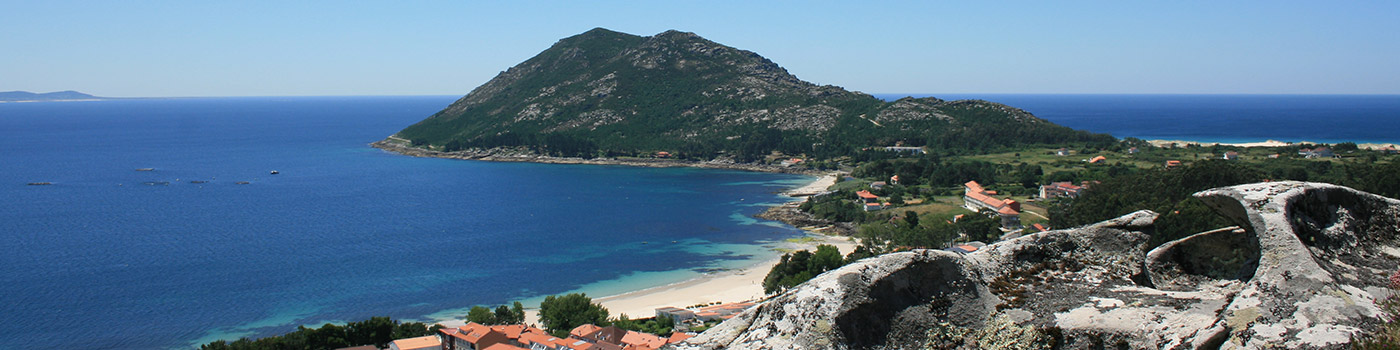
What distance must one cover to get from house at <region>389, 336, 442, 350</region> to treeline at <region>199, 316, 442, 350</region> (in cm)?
87

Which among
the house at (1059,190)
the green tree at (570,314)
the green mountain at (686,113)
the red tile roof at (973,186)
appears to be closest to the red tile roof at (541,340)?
the green tree at (570,314)

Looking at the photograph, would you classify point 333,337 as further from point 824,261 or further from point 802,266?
point 824,261

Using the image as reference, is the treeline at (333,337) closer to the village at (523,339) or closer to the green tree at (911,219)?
the village at (523,339)

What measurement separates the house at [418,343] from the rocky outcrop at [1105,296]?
28386mm

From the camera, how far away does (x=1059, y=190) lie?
71.1 meters

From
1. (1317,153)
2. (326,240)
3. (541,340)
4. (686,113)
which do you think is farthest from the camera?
(686,113)

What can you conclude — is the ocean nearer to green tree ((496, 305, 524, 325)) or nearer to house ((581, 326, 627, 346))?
green tree ((496, 305, 524, 325))

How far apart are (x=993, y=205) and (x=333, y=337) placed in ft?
153

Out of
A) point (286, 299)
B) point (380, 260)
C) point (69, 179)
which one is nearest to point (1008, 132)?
point (380, 260)

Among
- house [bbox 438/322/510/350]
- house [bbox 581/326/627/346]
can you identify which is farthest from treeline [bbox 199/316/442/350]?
house [bbox 581/326/627/346]

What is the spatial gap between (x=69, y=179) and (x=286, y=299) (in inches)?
3049

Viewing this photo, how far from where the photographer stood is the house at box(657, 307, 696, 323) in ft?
126

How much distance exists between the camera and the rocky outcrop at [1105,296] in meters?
5.50

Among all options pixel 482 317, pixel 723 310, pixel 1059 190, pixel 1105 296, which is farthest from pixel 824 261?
pixel 1105 296
